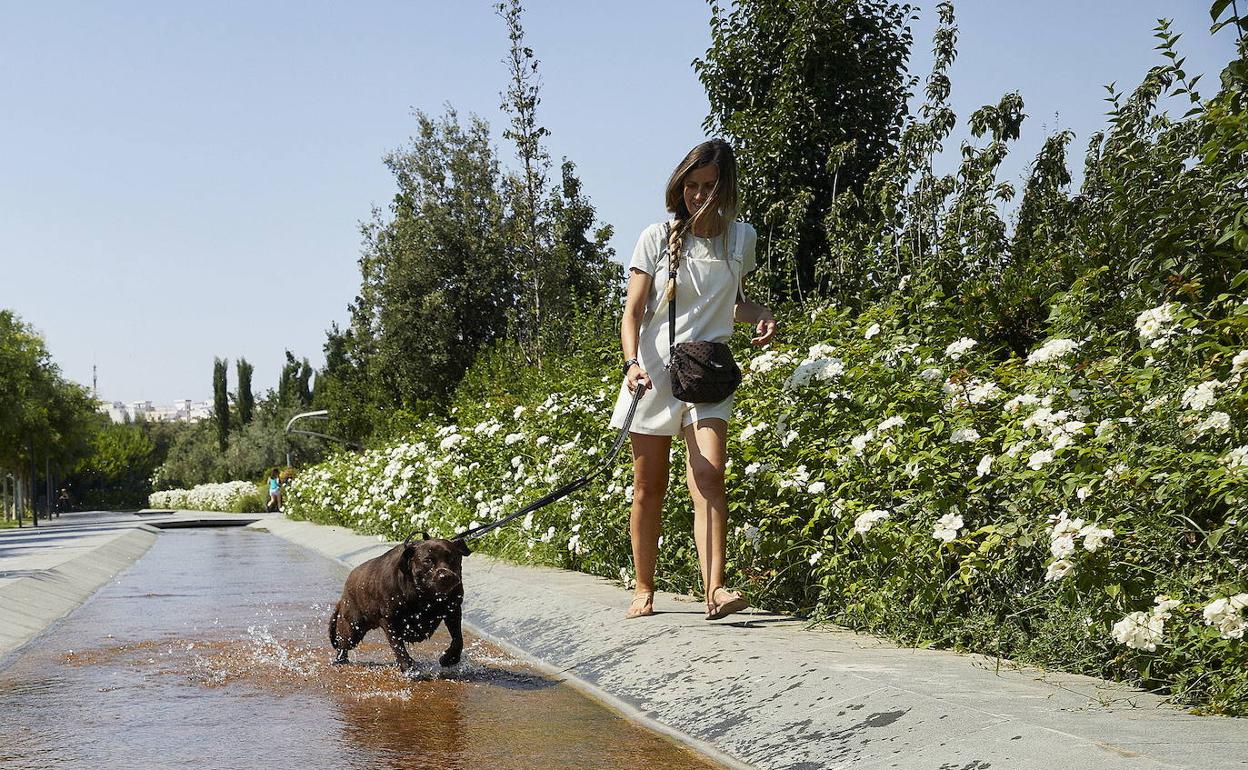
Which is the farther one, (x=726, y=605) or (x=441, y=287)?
(x=441, y=287)

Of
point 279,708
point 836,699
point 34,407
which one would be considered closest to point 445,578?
point 279,708

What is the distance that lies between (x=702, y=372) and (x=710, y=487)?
0.59 meters

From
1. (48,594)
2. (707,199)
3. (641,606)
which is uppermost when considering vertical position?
(707,199)

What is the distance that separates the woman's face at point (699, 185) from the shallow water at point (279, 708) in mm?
2535

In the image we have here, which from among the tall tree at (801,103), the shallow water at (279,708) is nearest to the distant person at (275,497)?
the tall tree at (801,103)

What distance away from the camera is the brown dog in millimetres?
6164

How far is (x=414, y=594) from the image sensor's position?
6242 millimetres

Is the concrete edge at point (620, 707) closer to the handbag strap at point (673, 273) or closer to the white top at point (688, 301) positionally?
the white top at point (688, 301)

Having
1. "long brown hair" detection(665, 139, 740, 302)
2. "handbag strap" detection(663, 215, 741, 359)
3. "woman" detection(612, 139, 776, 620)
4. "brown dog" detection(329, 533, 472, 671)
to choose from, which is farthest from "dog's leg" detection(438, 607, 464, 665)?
"long brown hair" detection(665, 139, 740, 302)

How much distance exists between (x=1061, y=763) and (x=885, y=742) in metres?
0.71

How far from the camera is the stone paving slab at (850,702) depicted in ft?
11.5

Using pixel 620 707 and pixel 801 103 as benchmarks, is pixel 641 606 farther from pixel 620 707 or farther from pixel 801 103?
pixel 801 103

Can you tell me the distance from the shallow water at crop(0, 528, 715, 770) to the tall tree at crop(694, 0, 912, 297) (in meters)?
10.7

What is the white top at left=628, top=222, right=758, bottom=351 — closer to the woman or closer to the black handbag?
the woman
